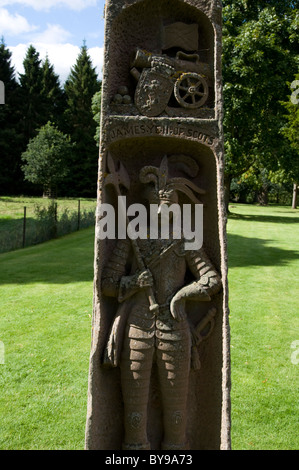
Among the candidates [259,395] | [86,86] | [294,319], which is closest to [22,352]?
[259,395]

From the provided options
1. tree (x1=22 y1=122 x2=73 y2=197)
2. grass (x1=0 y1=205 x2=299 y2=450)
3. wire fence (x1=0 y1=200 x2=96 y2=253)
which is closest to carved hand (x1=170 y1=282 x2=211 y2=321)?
grass (x1=0 y1=205 x2=299 y2=450)

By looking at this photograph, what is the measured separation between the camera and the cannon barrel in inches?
120

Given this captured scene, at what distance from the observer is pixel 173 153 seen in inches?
130

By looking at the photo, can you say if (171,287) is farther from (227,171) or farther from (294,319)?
(227,171)

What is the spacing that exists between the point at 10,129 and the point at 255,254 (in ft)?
95.0

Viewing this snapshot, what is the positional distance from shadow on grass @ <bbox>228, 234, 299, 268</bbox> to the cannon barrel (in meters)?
8.99

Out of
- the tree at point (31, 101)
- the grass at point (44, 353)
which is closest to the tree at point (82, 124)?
the tree at point (31, 101)

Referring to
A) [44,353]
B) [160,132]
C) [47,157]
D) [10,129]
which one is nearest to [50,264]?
[44,353]

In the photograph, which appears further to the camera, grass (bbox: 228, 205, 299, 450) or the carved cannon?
grass (bbox: 228, 205, 299, 450)

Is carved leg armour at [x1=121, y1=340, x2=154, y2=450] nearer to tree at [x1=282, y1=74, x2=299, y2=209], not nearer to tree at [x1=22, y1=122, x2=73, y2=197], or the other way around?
tree at [x1=282, y1=74, x2=299, y2=209]

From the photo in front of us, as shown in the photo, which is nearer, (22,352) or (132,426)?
(132,426)

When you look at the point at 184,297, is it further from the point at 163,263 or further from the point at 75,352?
the point at 75,352

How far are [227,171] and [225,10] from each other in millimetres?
7850

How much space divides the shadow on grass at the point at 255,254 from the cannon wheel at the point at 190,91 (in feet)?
29.5
